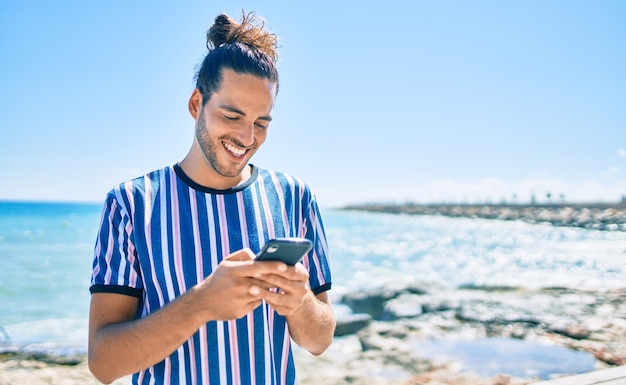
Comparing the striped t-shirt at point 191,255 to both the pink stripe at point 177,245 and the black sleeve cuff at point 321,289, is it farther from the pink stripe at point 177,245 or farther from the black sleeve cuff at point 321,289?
the black sleeve cuff at point 321,289

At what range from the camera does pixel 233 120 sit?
5.26 ft

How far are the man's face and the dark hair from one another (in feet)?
0.11

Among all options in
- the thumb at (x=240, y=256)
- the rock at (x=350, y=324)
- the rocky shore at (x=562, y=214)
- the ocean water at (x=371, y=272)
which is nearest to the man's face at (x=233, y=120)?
the thumb at (x=240, y=256)

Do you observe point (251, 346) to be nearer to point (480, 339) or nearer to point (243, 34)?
point (243, 34)

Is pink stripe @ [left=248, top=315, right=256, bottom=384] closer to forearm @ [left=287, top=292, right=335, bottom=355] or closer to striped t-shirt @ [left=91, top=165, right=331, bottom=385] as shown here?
striped t-shirt @ [left=91, top=165, right=331, bottom=385]

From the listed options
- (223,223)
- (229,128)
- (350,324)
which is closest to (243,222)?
(223,223)

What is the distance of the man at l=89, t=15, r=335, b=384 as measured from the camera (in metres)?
1.26

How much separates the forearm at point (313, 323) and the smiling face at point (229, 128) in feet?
1.65

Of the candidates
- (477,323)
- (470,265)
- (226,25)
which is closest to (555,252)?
(470,265)

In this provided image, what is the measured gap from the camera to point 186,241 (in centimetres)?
149

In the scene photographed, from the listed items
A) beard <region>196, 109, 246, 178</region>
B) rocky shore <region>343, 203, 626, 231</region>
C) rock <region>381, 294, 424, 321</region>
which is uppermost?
beard <region>196, 109, 246, 178</region>

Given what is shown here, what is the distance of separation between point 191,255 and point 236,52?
72 centimetres

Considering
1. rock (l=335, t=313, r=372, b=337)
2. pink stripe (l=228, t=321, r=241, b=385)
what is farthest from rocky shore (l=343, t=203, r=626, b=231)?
pink stripe (l=228, t=321, r=241, b=385)

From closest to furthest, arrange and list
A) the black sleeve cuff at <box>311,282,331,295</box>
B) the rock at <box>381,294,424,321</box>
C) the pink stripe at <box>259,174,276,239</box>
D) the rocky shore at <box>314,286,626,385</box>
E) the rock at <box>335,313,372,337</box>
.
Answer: the pink stripe at <box>259,174,276,239</box> → the black sleeve cuff at <box>311,282,331,295</box> → the rocky shore at <box>314,286,626,385</box> → the rock at <box>335,313,372,337</box> → the rock at <box>381,294,424,321</box>
